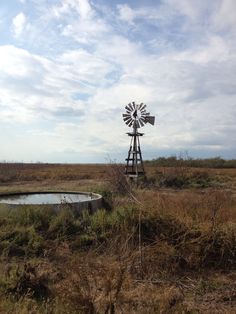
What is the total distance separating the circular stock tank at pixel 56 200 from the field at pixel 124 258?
32 cm

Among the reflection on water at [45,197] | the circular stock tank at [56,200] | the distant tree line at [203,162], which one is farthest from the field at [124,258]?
the distant tree line at [203,162]

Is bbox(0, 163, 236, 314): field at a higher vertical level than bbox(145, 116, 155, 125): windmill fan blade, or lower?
lower

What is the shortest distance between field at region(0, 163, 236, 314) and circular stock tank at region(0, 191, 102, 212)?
317mm

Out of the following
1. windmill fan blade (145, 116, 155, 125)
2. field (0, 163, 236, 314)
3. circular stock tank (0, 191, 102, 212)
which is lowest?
field (0, 163, 236, 314)

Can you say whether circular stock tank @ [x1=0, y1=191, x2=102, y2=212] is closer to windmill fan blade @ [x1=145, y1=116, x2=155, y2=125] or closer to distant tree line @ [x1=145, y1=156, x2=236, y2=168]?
windmill fan blade @ [x1=145, y1=116, x2=155, y2=125]

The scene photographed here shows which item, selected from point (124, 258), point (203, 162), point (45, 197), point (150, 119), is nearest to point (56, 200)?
point (45, 197)

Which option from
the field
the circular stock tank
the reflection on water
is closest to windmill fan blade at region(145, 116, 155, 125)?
the circular stock tank

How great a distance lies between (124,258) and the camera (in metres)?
6.45

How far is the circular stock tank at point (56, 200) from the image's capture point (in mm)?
10594

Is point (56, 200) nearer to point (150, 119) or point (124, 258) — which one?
point (124, 258)

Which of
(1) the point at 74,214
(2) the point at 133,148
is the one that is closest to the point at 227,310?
(1) the point at 74,214

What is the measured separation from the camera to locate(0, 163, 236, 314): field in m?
5.16

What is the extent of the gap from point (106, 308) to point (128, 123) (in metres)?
19.3

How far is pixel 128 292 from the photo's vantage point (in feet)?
18.2
